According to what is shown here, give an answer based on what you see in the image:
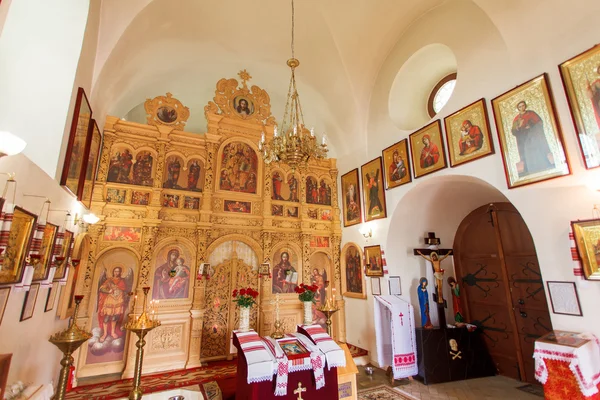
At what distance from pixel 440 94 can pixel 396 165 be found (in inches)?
86.9

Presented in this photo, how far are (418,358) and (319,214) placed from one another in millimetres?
4901

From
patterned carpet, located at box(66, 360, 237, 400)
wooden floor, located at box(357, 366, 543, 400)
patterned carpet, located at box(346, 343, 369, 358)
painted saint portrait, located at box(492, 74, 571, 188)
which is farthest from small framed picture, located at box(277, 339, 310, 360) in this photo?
painted saint portrait, located at box(492, 74, 571, 188)

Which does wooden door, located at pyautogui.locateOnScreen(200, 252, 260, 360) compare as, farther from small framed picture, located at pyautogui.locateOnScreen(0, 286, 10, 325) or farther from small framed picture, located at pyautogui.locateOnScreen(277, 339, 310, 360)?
small framed picture, located at pyautogui.locateOnScreen(0, 286, 10, 325)

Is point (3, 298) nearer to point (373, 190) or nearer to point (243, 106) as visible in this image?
point (243, 106)

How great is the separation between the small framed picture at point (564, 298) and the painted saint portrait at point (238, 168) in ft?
23.3

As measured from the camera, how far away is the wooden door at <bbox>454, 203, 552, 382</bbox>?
20.4ft

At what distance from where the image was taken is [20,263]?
307 cm

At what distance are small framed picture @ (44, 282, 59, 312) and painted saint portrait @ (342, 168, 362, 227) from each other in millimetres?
7165

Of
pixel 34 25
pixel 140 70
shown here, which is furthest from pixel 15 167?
pixel 140 70

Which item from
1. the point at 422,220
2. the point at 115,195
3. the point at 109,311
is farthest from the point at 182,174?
the point at 422,220

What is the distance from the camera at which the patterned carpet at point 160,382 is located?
5.42 metres

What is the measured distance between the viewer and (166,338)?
6914 mm

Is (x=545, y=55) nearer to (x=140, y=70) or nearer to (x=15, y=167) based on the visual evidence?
(x=15, y=167)

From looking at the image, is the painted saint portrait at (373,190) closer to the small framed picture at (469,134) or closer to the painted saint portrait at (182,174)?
the small framed picture at (469,134)
